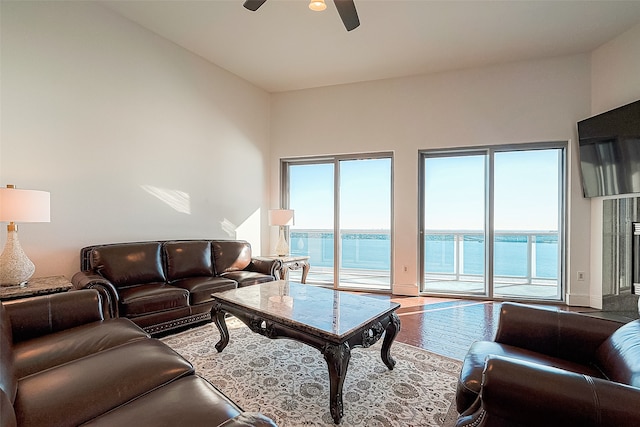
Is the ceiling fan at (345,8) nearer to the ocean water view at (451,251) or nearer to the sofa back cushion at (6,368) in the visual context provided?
the sofa back cushion at (6,368)

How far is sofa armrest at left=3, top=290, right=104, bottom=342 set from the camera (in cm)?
177

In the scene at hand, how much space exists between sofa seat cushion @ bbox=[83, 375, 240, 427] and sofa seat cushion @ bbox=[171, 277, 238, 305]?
1.95m

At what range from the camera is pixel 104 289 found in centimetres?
259

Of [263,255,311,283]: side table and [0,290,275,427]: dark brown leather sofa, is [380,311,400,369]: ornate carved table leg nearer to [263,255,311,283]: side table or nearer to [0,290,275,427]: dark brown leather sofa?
[0,290,275,427]: dark brown leather sofa

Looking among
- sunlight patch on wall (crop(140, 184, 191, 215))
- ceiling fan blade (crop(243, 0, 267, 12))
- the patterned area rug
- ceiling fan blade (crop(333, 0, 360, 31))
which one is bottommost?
the patterned area rug

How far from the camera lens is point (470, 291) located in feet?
15.1

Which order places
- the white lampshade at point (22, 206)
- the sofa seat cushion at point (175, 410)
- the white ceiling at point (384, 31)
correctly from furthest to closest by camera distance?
the white ceiling at point (384, 31)
the white lampshade at point (22, 206)
the sofa seat cushion at point (175, 410)

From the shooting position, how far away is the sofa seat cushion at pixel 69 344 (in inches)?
59.0

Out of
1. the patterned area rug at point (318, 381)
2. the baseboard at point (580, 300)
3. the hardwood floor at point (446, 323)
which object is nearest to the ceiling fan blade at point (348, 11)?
the patterned area rug at point (318, 381)

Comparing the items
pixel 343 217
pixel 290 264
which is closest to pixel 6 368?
pixel 290 264

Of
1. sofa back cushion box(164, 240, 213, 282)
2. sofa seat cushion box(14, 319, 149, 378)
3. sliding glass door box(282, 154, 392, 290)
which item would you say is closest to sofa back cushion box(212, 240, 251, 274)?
sofa back cushion box(164, 240, 213, 282)

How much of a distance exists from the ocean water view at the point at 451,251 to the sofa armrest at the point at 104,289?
3121mm

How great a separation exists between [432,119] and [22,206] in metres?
4.75

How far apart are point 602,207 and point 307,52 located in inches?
168
